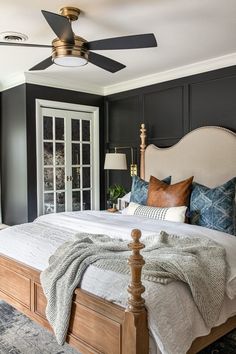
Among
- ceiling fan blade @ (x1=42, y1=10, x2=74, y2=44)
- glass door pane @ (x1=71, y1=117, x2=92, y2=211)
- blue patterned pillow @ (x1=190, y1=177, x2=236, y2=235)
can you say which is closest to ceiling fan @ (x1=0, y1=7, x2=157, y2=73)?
ceiling fan blade @ (x1=42, y1=10, x2=74, y2=44)

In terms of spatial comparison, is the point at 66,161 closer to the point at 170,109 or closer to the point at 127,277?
the point at 170,109

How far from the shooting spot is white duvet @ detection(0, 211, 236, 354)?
5.90 ft

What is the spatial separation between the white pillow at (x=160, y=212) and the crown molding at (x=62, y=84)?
217 centimetres

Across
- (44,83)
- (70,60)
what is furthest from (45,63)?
(44,83)

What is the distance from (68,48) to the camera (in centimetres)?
260

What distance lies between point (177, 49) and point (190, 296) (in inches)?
102

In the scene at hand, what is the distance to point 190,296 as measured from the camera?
1.99 metres

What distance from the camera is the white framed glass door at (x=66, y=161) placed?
15.6ft

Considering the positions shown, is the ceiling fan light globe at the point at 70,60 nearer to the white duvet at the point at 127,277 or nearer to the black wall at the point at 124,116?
the white duvet at the point at 127,277

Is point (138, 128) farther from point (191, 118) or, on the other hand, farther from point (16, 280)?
point (16, 280)

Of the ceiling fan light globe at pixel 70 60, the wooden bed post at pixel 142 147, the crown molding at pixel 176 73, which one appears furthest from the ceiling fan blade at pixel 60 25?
the wooden bed post at pixel 142 147

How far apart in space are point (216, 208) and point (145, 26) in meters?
1.79

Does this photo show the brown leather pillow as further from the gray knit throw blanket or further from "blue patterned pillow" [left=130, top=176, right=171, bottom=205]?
the gray knit throw blanket

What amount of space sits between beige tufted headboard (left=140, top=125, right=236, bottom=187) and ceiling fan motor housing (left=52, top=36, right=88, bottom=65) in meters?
1.92
